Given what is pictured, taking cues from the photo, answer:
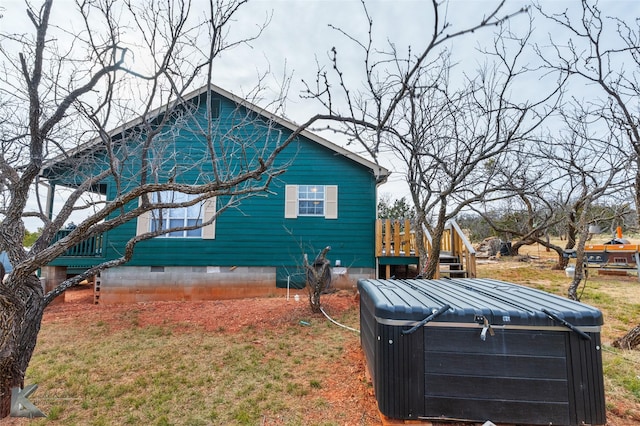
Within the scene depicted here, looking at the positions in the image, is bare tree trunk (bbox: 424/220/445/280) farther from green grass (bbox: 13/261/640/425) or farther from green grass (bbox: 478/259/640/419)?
green grass (bbox: 478/259/640/419)

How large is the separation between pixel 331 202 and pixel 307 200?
693mm

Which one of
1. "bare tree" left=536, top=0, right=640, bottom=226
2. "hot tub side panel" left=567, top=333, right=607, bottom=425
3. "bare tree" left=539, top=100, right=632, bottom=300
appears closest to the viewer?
"hot tub side panel" left=567, top=333, right=607, bottom=425

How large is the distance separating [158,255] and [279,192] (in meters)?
3.79

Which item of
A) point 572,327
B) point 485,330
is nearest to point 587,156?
point 572,327

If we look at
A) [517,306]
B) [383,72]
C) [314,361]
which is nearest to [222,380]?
[314,361]

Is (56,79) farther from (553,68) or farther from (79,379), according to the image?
(553,68)

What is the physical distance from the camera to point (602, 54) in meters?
4.41

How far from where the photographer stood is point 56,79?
125 inches

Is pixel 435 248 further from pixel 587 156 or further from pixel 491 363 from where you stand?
pixel 491 363

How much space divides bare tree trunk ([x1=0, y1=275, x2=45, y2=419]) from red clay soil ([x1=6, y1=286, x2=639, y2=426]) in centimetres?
295

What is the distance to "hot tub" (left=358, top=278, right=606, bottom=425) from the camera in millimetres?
2301

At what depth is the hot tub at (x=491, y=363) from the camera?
230 centimetres

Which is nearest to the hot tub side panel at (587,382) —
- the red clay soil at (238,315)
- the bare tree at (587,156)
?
the red clay soil at (238,315)

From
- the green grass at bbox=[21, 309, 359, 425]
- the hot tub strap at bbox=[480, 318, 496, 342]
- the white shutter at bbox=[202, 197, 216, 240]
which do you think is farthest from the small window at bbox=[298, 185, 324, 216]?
the hot tub strap at bbox=[480, 318, 496, 342]
